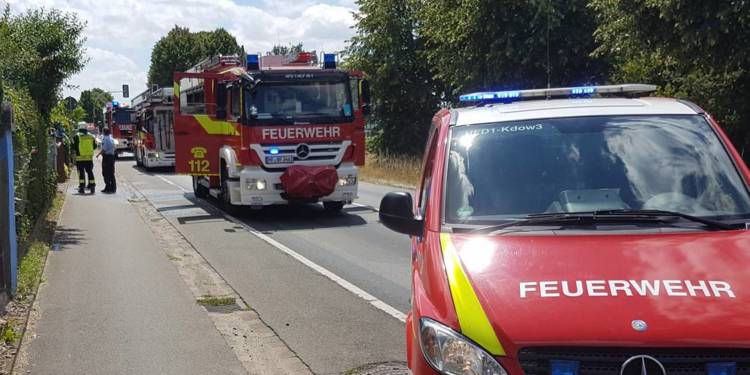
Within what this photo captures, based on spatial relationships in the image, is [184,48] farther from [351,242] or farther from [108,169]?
[351,242]

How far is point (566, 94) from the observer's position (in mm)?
5602

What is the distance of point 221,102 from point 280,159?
191 centimetres

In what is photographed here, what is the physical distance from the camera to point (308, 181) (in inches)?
574

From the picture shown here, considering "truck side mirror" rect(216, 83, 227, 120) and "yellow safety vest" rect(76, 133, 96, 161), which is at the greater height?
"truck side mirror" rect(216, 83, 227, 120)

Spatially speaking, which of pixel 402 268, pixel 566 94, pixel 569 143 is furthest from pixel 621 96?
pixel 402 268

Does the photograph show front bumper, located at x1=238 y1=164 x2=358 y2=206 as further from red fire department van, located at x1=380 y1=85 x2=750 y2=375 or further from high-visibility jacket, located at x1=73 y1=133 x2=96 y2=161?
red fire department van, located at x1=380 y1=85 x2=750 y2=375

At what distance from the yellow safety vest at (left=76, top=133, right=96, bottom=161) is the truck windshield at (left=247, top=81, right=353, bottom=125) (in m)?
9.54

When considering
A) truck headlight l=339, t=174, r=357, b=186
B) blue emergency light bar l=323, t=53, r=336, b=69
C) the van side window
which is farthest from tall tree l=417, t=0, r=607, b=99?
the van side window

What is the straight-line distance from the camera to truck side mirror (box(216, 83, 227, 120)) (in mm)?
15742

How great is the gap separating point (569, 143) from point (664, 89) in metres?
18.7

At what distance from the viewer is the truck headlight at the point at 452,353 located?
321 cm

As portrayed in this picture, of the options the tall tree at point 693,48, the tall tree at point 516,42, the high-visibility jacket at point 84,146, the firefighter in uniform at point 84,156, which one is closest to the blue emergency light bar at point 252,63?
the tall tree at point 693,48

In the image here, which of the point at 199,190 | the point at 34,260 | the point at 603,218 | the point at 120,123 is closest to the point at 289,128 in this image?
the point at 199,190

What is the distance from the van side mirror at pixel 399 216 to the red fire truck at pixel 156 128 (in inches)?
1037
